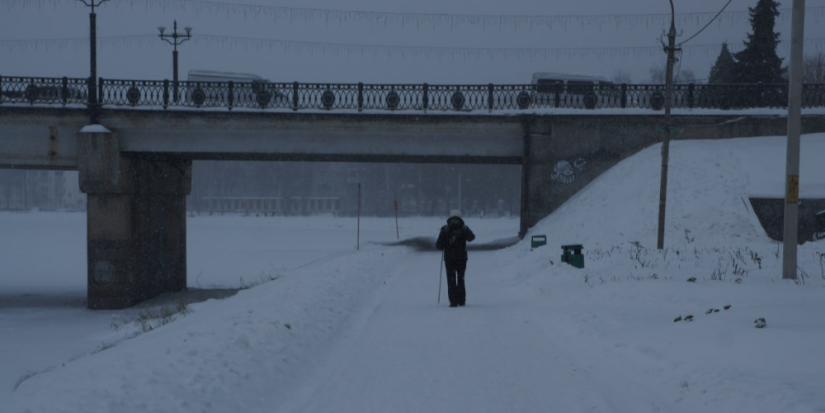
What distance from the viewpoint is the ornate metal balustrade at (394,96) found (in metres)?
27.7

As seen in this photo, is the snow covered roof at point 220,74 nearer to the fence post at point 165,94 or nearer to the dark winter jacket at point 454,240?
the fence post at point 165,94

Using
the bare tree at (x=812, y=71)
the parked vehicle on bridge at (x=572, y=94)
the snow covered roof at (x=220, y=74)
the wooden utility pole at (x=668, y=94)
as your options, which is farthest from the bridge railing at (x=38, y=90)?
the bare tree at (x=812, y=71)

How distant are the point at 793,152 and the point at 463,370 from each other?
28.2 ft

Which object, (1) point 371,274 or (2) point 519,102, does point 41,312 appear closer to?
(1) point 371,274

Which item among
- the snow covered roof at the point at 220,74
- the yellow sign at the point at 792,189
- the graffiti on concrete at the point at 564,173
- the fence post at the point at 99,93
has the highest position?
the snow covered roof at the point at 220,74

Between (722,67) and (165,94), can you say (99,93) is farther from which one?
(722,67)

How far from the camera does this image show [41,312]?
25.5 m

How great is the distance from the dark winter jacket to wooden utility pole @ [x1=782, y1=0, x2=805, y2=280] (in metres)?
5.80

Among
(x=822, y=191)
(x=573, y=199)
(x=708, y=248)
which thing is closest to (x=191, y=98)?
(x=573, y=199)

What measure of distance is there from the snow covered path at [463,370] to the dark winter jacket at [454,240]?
1096 millimetres

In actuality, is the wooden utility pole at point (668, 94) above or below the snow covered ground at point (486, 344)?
above

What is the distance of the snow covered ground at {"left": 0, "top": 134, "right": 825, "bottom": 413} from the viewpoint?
636cm

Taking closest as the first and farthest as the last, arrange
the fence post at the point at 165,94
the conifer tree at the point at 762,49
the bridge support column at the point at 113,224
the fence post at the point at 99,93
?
the bridge support column at the point at 113,224, the fence post at the point at 99,93, the fence post at the point at 165,94, the conifer tree at the point at 762,49

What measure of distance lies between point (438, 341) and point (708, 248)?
13.4 metres
